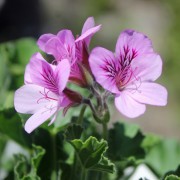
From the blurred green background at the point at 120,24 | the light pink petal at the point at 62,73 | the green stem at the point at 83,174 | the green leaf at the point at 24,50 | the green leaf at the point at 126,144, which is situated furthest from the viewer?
the blurred green background at the point at 120,24

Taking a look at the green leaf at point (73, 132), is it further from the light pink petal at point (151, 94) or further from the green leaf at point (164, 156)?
the green leaf at point (164, 156)

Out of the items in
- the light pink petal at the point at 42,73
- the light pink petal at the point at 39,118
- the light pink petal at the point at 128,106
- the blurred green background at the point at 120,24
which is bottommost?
the blurred green background at the point at 120,24

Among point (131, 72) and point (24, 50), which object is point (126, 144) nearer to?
point (131, 72)

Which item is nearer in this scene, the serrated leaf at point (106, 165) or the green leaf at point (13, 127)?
the serrated leaf at point (106, 165)

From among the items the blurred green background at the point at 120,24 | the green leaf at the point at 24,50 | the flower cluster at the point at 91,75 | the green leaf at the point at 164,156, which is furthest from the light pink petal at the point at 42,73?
the blurred green background at the point at 120,24

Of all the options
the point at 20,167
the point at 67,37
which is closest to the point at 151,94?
the point at 67,37

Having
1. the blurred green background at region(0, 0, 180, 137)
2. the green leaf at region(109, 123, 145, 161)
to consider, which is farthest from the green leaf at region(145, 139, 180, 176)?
the blurred green background at region(0, 0, 180, 137)

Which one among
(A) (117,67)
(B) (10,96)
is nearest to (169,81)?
(B) (10,96)

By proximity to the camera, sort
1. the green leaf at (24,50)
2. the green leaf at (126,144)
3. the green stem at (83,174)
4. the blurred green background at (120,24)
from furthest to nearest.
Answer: the blurred green background at (120,24)
the green leaf at (24,50)
the green leaf at (126,144)
the green stem at (83,174)
